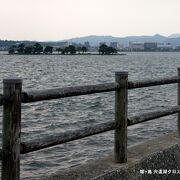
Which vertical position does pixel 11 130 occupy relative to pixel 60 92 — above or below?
below

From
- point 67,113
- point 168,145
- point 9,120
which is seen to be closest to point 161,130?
point 67,113

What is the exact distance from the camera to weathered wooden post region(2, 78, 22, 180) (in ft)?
12.8

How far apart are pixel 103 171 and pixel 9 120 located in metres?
1.44

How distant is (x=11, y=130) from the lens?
3.93 m

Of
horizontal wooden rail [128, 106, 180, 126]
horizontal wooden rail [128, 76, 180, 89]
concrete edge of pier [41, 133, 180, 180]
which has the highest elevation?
horizontal wooden rail [128, 76, 180, 89]

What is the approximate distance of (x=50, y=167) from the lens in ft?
38.0

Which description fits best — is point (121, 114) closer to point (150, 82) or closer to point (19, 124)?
point (150, 82)

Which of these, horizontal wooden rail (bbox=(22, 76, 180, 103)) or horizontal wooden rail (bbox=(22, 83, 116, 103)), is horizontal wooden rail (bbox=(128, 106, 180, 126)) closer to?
horizontal wooden rail (bbox=(22, 76, 180, 103))


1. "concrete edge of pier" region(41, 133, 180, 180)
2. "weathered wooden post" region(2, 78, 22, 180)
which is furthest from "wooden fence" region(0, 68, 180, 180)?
"concrete edge of pier" region(41, 133, 180, 180)

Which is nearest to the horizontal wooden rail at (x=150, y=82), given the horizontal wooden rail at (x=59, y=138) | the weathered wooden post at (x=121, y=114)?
the weathered wooden post at (x=121, y=114)

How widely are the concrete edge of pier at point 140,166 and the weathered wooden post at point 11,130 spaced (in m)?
0.73

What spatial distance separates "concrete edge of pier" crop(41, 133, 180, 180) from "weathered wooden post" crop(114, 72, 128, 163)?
0.12 meters

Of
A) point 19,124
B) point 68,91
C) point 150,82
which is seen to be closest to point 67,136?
point 68,91

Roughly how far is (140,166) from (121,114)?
645 millimetres
